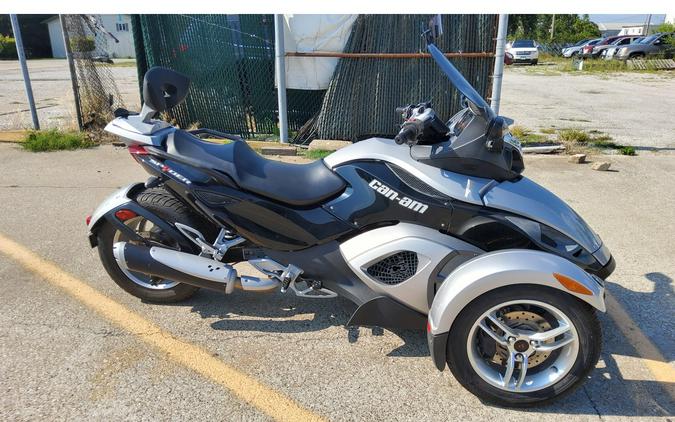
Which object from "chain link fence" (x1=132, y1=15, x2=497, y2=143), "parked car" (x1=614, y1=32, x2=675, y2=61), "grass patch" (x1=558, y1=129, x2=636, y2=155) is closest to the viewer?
"chain link fence" (x1=132, y1=15, x2=497, y2=143)

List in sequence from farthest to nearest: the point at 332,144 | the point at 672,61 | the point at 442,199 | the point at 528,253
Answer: the point at 672,61 → the point at 332,144 → the point at 442,199 → the point at 528,253

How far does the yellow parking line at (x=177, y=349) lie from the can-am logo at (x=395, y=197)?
1171 mm

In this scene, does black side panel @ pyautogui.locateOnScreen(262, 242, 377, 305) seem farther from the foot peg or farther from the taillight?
the taillight

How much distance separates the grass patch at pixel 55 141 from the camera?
24.7 feet

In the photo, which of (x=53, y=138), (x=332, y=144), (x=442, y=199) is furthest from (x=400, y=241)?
(x=53, y=138)

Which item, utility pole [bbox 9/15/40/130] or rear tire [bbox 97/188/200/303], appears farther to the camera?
utility pole [bbox 9/15/40/130]

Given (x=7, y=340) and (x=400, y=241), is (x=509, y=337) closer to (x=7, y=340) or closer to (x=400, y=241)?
(x=400, y=241)

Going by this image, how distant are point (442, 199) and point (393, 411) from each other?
1.11 m

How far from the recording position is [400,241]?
102 inches

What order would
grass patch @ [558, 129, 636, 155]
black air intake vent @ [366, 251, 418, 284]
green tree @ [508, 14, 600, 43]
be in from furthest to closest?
green tree @ [508, 14, 600, 43]
grass patch @ [558, 129, 636, 155]
black air intake vent @ [366, 251, 418, 284]

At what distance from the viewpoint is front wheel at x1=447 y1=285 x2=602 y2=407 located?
2355 mm

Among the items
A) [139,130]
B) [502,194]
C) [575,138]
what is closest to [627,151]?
[575,138]

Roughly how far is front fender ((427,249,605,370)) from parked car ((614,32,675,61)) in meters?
30.9

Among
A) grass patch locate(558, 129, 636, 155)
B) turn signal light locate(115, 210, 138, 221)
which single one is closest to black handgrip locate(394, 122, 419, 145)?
turn signal light locate(115, 210, 138, 221)
